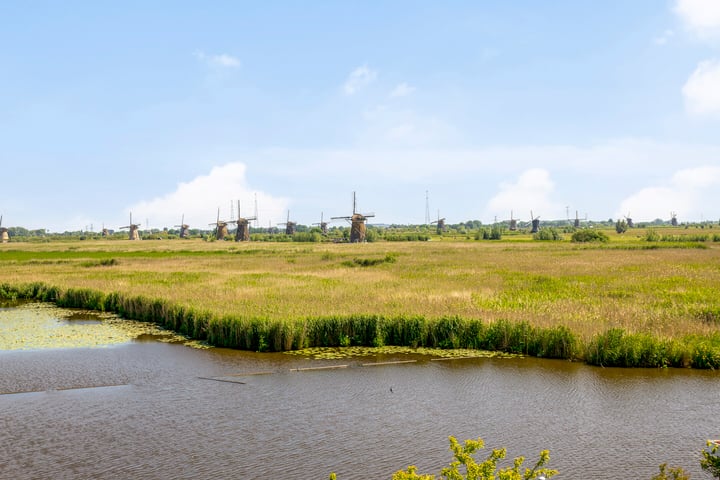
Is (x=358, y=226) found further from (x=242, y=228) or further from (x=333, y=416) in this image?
(x=333, y=416)

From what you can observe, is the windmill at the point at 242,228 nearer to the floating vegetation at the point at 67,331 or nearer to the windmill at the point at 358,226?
the windmill at the point at 358,226

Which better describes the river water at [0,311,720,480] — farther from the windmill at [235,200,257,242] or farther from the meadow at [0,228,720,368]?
the windmill at [235,200,257,242]

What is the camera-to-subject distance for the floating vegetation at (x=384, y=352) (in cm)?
2020

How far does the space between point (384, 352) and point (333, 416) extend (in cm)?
723

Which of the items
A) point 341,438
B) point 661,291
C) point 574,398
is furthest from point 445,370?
point 661,291

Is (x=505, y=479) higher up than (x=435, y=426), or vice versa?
(x=505, y=479)

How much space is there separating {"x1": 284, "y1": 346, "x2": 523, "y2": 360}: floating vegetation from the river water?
644 millimetres

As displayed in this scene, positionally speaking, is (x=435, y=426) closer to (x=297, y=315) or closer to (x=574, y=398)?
(x=574, y=398)

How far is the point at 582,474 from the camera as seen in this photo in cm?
1080

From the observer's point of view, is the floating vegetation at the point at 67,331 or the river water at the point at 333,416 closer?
the river water at the point at 333,416

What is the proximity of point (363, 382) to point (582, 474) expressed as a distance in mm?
7623

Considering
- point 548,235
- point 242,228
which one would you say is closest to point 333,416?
point 548,235

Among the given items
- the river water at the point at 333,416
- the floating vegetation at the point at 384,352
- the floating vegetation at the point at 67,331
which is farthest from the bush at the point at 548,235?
the river water at the point at 333,416

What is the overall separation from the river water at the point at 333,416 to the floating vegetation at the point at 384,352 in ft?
2.11
